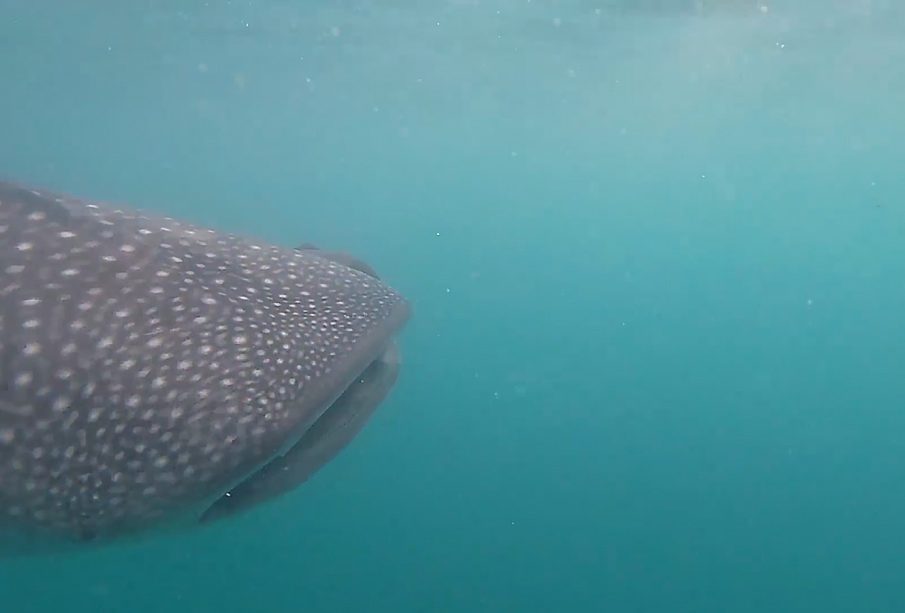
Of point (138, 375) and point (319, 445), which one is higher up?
point (138, 375)

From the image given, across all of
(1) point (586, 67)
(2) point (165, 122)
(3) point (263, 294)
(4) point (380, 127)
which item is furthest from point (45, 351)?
(2) point (165, 122)

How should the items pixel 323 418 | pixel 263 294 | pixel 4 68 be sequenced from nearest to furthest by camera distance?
1. pixel 323 418
2. pixel 263 294
3. pixel 4 68

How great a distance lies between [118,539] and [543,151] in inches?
2651

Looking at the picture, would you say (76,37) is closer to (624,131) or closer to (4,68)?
(4,68)

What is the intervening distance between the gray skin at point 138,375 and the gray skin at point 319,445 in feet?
0.12

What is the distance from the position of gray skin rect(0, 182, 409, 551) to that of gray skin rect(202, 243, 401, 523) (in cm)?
Answer: 4

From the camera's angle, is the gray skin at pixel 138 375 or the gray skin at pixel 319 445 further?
the gray skin at pixel 319 445

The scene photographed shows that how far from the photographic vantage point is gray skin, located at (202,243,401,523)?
9.64 feet

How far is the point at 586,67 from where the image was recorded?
29.7 metres

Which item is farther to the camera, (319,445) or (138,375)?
(319,445)

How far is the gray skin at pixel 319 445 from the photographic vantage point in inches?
116

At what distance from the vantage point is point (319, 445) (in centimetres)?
310

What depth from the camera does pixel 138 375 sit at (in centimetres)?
288

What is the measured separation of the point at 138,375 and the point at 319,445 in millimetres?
739
